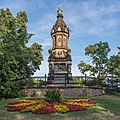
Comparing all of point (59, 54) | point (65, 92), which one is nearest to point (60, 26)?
point (59, 54)

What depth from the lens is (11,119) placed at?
996 cm

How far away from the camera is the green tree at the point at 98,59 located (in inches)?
1535

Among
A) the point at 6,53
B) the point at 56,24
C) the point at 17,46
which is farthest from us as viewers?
the point at 56,24

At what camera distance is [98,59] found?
129ft

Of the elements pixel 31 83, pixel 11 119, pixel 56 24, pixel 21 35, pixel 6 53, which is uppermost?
pixel 56 24

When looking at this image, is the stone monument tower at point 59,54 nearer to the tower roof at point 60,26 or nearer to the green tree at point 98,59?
the tower roof at point 60,26

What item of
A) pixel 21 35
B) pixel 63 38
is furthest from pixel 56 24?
pixel 21 35

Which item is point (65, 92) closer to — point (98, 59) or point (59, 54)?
point (59, 54)

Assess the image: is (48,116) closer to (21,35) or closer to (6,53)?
(6,53)

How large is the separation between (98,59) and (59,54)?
12.8 m

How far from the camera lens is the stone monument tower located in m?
27.9

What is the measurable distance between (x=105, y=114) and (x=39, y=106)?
12.2 feet

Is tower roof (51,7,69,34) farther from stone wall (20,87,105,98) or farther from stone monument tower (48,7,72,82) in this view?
stone wall (20,87,105,98)

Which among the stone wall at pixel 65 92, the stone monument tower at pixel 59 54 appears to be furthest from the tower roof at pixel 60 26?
the stone wall at pixel 65 92
